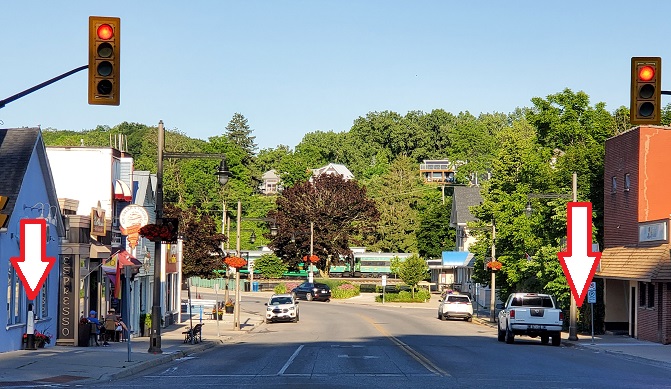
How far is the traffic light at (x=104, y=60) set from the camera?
16453 mm

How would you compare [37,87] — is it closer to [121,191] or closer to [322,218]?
[121,191]

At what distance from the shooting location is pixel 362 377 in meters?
23.5

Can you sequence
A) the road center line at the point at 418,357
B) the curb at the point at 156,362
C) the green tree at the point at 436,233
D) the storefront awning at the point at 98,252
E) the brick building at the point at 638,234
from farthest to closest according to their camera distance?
the green tree at the point at 436,233 → the brick building at the point at 638,234 → the storefront awning at the point at 98,252 → the road center line at the point at 418,357 → the curb at the point at 156,362

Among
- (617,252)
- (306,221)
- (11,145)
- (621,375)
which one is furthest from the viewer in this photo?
(306,221)

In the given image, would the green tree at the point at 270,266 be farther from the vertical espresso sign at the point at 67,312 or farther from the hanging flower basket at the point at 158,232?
the hanging flower basket at the point at 158,232

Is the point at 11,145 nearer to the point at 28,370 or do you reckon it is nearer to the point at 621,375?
the point at 28,370

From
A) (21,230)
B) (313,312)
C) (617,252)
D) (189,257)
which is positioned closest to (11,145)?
(21,230)

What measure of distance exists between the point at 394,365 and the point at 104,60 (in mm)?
13990

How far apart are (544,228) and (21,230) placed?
107 ft

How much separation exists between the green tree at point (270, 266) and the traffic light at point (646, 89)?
98.4 metres

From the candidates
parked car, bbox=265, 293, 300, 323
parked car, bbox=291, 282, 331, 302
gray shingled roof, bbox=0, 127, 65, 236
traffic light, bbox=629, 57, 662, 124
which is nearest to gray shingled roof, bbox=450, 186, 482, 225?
parked car, bbox=291, 282, 331, 302

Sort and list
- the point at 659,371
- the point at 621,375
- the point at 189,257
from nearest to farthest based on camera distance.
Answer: the point at 621,375 < the point at 659,371 < the point at 189,257

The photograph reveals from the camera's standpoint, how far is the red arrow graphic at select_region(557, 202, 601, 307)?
4450cm

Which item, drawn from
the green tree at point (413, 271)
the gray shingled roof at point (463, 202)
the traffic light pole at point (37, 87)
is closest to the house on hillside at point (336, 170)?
the gray shingled roof at point (463, 202)
